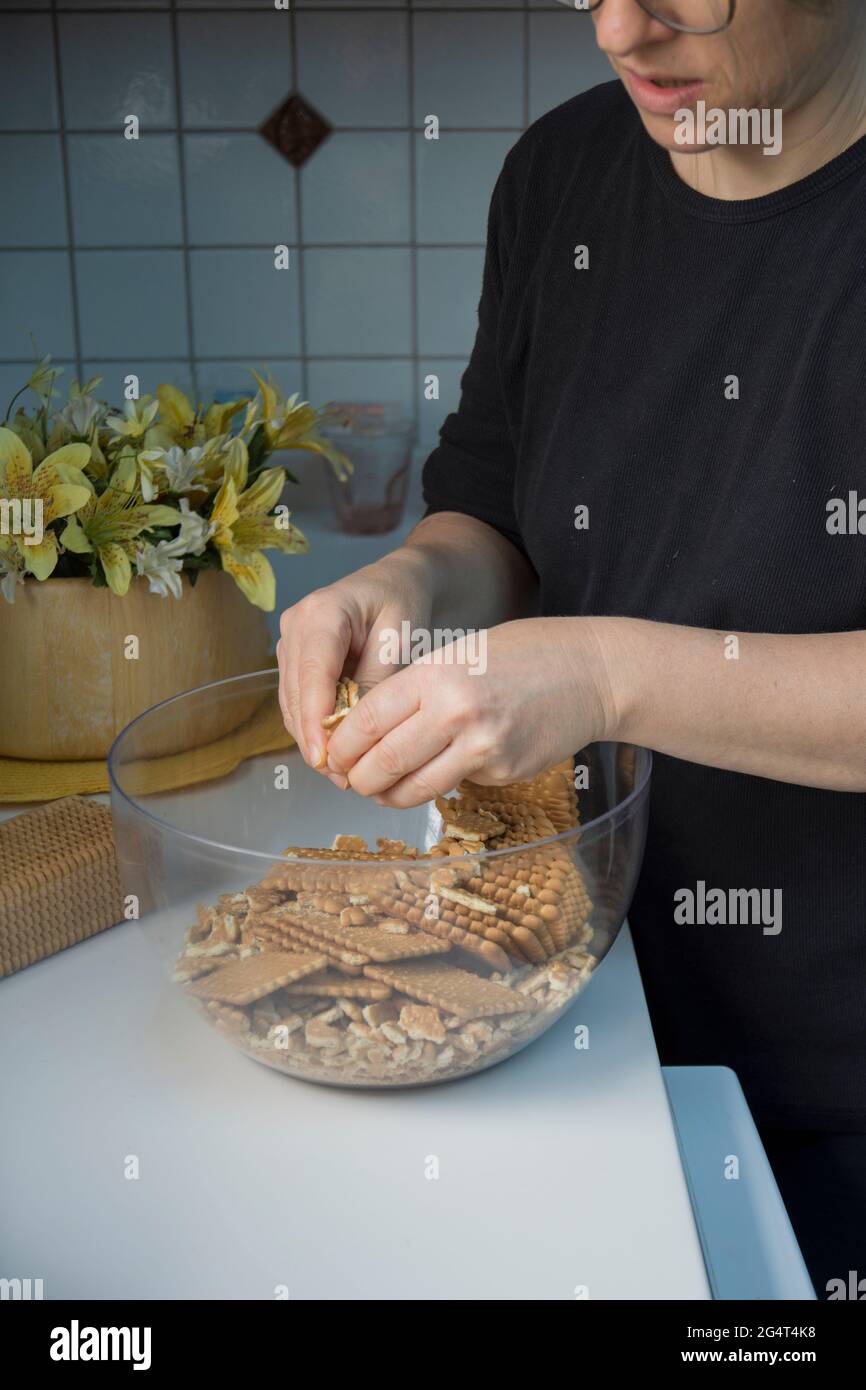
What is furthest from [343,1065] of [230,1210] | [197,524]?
[197,524]

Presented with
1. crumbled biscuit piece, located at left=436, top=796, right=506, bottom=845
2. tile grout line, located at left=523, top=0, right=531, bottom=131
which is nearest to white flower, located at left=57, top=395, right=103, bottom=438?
crumbled biscuit piece, located at left=436, top=796, right=506, bottom=845

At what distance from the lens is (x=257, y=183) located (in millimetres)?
1736

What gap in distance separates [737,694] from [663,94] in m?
0.36

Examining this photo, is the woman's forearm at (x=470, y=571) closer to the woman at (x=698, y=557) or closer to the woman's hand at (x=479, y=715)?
the woman at (x=698, y=557)

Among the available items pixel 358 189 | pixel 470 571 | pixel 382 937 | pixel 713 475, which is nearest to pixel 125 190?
pixel 358 189

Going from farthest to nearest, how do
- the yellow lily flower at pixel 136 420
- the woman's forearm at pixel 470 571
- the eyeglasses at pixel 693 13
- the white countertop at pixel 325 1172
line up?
the yellow lily flower at pixel 136 420
the woman's forearm at pixel 470 571
the eyeglasses at pixel 693 13
the white countertop at pixel 325 1172

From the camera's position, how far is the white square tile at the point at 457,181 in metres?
1.72

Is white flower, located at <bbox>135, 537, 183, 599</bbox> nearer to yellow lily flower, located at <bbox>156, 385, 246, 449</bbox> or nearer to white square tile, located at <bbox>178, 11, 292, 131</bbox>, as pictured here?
yellow lily flower, located at <bbox>156, 385, 246, 449</bbox>

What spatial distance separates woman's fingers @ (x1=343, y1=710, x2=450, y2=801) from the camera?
27.1 inches

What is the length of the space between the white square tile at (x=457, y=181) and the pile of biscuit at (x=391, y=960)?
126cm

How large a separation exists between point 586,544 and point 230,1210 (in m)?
0.57

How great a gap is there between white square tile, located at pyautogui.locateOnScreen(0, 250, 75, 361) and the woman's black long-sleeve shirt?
0.86m

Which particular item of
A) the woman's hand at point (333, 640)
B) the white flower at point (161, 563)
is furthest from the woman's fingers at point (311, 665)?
the white flower at point (161, 563)
